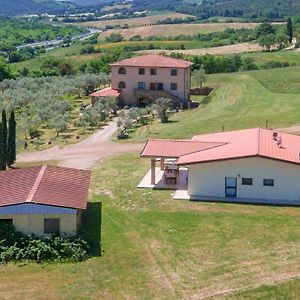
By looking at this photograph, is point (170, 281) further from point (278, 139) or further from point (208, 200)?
point (278, 139)

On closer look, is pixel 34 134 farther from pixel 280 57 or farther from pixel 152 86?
pixel 280 57

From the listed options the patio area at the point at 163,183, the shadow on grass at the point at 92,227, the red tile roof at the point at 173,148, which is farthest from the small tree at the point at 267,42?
the shadow on grass at the point at 92,227

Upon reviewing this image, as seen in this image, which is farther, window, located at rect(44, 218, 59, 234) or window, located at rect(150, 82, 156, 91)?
window, located at rect(150, 82, 156, 91)

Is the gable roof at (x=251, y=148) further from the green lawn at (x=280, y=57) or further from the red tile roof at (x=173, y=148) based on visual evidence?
the green lawn at (x=280, y=57)

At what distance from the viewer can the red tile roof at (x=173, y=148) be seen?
38.8 metres

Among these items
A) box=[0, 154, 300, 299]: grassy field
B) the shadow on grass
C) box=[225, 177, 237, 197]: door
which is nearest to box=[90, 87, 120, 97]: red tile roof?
box=[0, 154, 300, 299]: grassy field

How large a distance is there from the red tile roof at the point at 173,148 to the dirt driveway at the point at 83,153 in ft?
21.1

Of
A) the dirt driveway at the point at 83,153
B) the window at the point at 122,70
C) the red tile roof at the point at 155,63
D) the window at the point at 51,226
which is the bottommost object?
the dirt driveway at the point at 83,153

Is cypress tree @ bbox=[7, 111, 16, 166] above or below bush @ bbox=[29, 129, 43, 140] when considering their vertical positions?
above

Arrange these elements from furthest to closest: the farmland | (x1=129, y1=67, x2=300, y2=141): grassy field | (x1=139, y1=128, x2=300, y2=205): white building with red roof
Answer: the farmland, (x1=129, y1=67, x2=300, y2=141): grassy field, (x1=139, y1=128, x2=300, y2=205): white building with red roof

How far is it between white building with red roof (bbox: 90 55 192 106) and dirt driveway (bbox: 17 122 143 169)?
2118cm

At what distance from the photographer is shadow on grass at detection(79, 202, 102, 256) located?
2971 cm

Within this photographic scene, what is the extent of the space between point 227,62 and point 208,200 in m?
69.7

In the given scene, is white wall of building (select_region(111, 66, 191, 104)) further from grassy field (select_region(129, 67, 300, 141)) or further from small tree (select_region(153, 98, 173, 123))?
small tree (select_region(153, 98, 173, 123))
